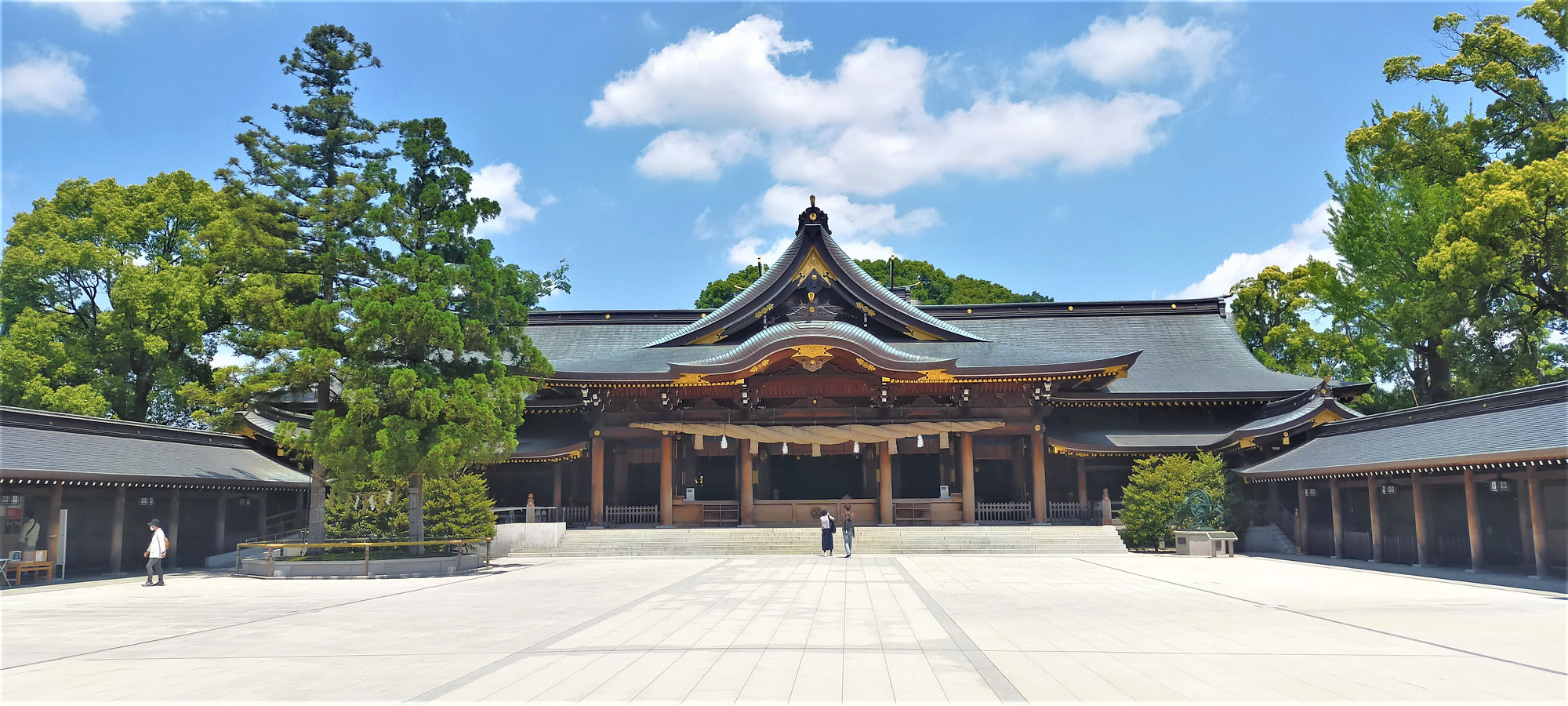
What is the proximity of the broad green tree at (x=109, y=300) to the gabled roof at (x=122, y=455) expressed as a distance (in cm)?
622

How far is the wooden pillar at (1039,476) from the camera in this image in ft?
93.4

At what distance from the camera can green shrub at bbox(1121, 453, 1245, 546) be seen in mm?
24781

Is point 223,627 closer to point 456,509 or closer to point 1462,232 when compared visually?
point 456,509

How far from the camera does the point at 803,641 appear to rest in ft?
33.0

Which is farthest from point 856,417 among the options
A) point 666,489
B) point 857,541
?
point 666,489

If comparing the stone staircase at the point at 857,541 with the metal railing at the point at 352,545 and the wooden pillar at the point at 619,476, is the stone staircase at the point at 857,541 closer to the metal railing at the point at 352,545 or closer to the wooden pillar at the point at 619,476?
the wooden pillar at the point at 619,476

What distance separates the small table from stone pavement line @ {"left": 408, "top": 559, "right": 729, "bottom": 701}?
44.6 feet

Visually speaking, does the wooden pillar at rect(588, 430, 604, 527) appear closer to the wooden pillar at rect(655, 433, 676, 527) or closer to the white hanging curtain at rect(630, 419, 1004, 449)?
the white hanging curtain at rect(630, 419, 1004, 449)

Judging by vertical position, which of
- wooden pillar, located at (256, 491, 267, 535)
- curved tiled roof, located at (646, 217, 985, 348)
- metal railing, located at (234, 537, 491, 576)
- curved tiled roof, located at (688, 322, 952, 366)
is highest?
curved tiled roof, located at (646, 217, 985, 348)

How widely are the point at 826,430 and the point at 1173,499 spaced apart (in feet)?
34.8

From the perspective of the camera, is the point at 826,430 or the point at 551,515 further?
the point at 551,515

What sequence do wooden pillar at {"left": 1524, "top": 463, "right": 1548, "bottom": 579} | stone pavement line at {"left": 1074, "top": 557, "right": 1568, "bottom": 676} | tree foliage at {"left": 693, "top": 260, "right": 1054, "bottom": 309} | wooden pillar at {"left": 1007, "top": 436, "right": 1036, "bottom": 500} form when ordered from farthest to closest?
tree foliage at {"left": 693, "top": 260, "right": 1054, "bottom": 309}, wooden pillar at {"left": 1007, "top": 436, "right": 1036, "bottom": 500}, wooden pillar at {"left": 1524, "top": 463, "right": 1548, "bottom": 579}, stone pavement line at {"left": 1074, "top": 557, "right": 1568, "bottom": 676}

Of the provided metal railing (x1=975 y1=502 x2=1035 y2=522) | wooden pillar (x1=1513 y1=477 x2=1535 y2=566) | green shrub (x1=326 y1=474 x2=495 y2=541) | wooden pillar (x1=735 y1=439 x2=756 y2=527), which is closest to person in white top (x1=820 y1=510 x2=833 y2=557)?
wooden pillar (x1=735 y1=439 x2=756 y2=527)

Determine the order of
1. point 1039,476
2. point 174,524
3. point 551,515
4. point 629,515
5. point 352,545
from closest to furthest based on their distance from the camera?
point 352,545 < point 174,524 < point 1039,476 < point 551,515 < point 629,515
